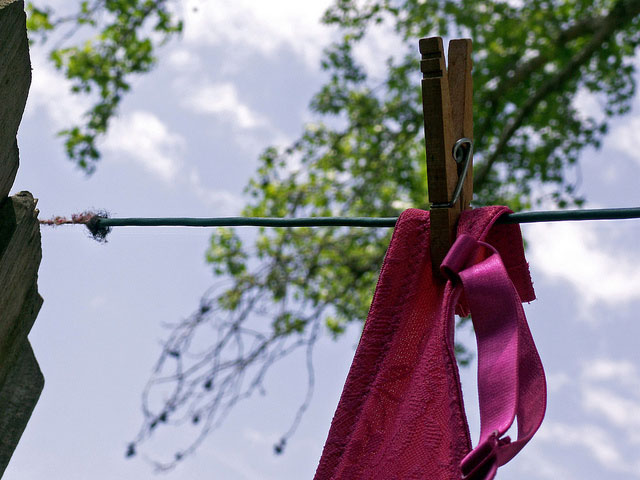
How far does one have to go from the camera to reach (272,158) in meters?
3.81

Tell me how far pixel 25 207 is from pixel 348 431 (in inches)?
17.2

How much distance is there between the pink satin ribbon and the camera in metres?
0.72

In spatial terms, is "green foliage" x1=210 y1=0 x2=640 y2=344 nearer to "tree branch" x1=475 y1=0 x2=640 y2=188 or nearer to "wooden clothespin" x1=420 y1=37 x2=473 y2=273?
"tree branch" x1=475 y1=0 x2=640 y2=188

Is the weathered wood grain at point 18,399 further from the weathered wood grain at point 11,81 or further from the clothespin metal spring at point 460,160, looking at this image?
the clothespin metal spring at point 460,160

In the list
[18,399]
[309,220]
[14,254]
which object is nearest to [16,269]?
[14,254]

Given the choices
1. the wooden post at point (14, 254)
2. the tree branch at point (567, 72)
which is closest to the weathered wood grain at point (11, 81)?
the wooden post at point (14, 254)

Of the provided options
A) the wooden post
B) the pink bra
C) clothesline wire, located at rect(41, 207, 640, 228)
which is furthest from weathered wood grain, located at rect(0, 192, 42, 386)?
the pink bra

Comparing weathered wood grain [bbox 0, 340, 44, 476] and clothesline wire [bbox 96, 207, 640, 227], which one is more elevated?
clothesline wire [bbox 96, 207, 640, 227]

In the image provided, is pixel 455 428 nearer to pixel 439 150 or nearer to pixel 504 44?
pixel 439 150

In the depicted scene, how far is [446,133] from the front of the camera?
2.85 ft

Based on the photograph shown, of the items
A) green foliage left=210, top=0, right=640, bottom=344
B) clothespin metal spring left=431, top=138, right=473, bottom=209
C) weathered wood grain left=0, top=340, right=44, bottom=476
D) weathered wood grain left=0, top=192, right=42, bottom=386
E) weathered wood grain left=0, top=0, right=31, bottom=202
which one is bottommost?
weathered wood grain left=0, top=340, right=44, bottom=476

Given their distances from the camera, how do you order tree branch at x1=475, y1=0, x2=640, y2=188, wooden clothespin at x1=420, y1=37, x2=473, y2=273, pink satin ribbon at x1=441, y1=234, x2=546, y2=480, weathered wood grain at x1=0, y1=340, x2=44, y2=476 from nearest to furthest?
pink satin ribbon at x1=441, y1=234, x2=546, y2=480
wooden clothespin at x1=420, y1=37, x2=473, y2=273
weathered wood grain at x1=0, y1=340, x2=44, y2=476
tree branch at x1=475, y1=0, x2=640, y2=188

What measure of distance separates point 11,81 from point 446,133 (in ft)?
1.54

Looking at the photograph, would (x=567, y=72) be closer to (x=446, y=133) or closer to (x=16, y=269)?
(x=446, y=133)
